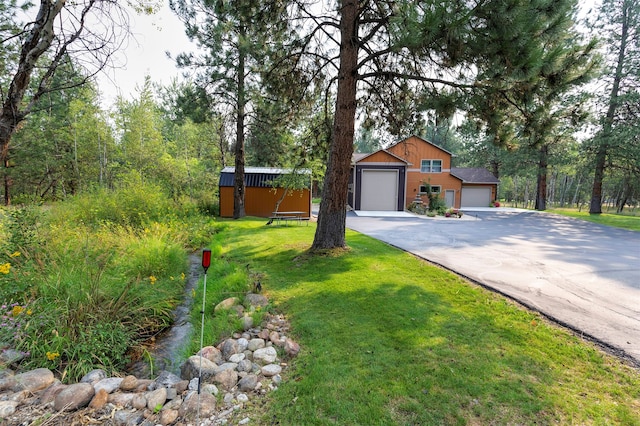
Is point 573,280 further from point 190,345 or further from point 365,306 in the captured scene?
point 190,345

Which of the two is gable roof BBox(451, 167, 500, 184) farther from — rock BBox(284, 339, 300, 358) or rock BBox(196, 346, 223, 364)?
rock BBox(196, 346, 223, 364)

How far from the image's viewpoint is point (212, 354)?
2.89 meters

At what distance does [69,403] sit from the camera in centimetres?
217

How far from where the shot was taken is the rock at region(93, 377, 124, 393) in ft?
7.81

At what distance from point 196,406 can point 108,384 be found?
0.89 m

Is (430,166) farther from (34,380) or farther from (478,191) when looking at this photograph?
(34,380)

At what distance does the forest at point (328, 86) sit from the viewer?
11.8 ft

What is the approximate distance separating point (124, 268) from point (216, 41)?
914 cm

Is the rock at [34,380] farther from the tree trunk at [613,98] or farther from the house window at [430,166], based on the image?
the house window at [430,166]

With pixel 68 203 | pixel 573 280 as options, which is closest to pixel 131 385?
pixel 573 280

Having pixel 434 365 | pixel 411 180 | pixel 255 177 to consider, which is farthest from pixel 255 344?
pixel 411 180

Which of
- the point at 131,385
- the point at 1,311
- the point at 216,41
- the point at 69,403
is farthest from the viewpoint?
the point at 216,41

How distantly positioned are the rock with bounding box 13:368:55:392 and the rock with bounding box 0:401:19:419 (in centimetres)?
21

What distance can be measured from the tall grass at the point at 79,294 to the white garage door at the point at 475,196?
2513 cm
